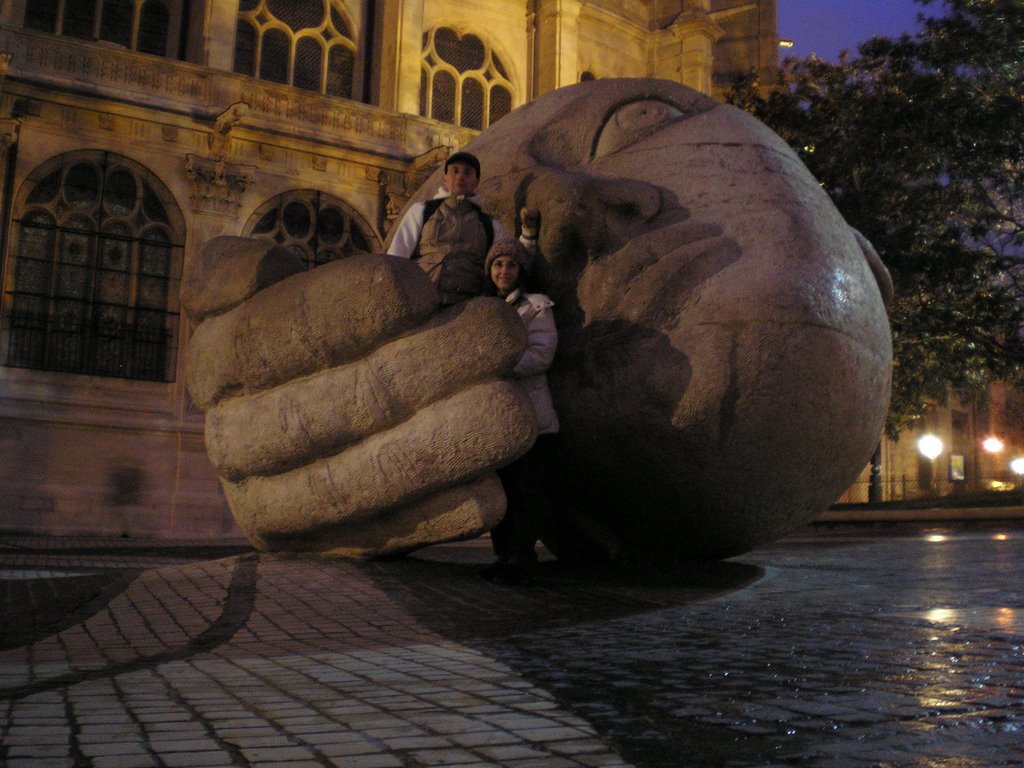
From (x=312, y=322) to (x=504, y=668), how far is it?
8.00ft

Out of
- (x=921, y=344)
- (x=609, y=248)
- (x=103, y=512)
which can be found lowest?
(x=103, y=512)

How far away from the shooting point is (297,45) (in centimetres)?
2191

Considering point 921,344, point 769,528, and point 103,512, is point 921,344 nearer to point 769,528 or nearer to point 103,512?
point 769,528

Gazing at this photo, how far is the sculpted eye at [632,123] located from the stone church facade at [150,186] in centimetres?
1368

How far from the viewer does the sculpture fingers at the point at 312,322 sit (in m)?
4.84

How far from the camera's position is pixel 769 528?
5.75 m

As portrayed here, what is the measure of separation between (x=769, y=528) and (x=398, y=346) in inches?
92.5

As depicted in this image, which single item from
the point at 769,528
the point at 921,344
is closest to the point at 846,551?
the point at 769,528

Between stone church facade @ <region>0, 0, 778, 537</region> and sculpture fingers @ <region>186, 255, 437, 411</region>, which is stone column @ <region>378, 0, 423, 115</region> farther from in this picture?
sculpture fingers @ <region>186, 255, 437, 411</region>

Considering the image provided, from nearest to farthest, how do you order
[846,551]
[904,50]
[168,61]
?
[846,551]
[904,50]
[168,61]

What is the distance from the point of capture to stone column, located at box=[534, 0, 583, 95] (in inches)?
960

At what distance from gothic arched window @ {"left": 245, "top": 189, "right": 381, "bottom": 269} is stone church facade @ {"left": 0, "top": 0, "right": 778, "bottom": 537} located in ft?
0.13

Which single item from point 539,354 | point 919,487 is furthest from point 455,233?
point 919,487

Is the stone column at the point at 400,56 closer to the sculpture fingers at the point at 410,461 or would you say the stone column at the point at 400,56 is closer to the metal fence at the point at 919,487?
the metal fence at the point at 919,487
